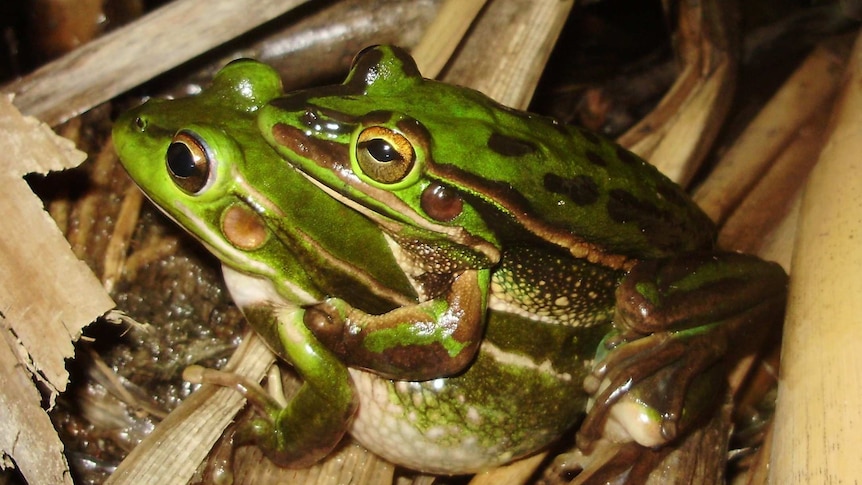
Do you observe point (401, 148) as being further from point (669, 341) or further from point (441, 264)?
point (669, 341)

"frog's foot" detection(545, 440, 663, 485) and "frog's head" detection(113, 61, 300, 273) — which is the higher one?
"frog's head" detection(113, 61, 300, 273)

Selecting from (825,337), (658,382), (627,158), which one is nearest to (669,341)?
(658,382)

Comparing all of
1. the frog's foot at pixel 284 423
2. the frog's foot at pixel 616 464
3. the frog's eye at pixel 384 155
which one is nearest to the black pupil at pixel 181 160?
the frog's eye at pixel 384 155

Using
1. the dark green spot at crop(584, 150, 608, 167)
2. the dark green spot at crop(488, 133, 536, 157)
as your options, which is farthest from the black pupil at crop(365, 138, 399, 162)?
the dark green spot at crop(584, 150, 608, 167)

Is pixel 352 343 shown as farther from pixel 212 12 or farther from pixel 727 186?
pixel 727 186

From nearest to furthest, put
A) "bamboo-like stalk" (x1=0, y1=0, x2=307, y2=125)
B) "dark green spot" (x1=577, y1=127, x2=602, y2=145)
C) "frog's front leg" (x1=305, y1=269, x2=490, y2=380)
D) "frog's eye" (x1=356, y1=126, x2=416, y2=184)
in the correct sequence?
"frog's eye" (x1=356, y1=126, x2=416, y2=184)
"frog's front leg" (x1=305, y1=269, x2=490, y2=380)
"dark green spot" (x1=577, y1=127, x2=602, y2=145)
"bamboo-like stalk" (x1=0, y1=0, x2=307, y2=125)

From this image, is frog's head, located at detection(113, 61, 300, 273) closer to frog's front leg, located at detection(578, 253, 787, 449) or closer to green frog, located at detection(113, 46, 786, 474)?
green frog, located at detection(113, 46, 786, 474)

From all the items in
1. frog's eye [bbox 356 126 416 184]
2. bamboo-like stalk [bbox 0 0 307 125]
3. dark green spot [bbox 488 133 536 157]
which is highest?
bamboo-like stalk [bbox 0 0 307 125]

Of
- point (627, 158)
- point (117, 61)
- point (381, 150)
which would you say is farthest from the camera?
point (117, 61)
